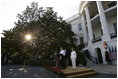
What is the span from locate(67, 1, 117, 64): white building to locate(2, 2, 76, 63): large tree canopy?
335 centimetres

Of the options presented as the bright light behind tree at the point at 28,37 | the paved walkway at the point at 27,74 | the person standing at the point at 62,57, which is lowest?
the paved walkway at the point at 27,74

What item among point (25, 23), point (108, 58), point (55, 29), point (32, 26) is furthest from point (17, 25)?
point (108, 58)

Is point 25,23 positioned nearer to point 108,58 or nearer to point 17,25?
point 17,25

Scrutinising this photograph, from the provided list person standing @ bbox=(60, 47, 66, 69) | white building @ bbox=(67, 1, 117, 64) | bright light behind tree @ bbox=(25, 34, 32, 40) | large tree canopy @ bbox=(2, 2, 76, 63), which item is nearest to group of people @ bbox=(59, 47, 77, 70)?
person standing @ bbox=(60, 47, 66, 69)

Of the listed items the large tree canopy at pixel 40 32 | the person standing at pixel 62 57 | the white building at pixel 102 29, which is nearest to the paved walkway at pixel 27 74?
the person standing at pixel 62 57

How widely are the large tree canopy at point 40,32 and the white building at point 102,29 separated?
3.35m

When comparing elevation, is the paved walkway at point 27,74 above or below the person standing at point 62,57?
below

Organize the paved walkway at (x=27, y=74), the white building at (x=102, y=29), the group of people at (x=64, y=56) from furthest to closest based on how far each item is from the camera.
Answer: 1. the white building at (x=102, y=29)
2. the group of people at (x=64, y=56)
3. the paved walkway at (x=27, y=74)

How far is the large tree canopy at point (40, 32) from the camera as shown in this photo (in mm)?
19234

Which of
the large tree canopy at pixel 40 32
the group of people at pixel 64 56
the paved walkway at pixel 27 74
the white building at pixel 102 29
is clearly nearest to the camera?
the paved walkway at pixel 27 74

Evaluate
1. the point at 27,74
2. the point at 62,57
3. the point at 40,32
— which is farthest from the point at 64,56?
the point at 40,32

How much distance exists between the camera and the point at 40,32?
754 inches

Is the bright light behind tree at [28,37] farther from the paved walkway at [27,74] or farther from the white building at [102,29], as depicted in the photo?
the white building at [102,29]

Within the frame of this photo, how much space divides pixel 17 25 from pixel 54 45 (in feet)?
21.0
